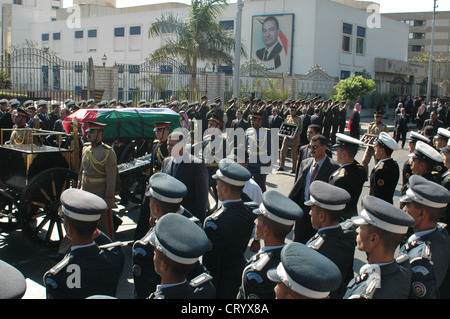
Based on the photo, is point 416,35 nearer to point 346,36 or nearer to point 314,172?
point 346,36

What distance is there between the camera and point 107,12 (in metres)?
58.8

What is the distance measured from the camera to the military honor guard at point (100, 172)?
20.6 ft

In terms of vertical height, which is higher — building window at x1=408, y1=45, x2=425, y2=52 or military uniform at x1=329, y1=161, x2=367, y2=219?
building window at x1=408, y1=45, x2=425, y2=52

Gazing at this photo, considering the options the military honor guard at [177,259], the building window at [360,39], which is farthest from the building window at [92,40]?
the military honor guard at [177,259]

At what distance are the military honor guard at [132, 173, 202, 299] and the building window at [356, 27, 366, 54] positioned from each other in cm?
4370

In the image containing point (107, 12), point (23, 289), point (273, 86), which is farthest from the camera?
point (107, 12)

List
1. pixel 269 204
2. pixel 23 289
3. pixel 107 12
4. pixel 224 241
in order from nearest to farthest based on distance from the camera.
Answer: pixel 23 289 < pixel 269 204 < pixel 224 241 < pixel 107 12

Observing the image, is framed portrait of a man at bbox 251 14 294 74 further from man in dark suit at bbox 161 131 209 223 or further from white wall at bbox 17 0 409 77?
man in dark suit at bbox 161 131 209 223

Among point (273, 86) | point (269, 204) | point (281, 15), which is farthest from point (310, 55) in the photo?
point (269, 204)

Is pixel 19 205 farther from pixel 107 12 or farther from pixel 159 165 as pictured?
pixel 107 12

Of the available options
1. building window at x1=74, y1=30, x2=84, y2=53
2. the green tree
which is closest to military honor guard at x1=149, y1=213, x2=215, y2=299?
the green tree

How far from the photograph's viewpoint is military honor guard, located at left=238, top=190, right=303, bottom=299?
9.72 ft

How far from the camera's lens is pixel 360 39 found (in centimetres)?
4491

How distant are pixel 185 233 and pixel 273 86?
1031 inches
